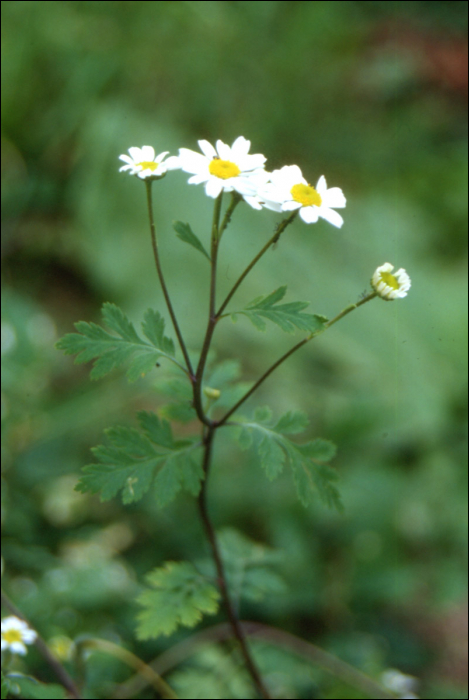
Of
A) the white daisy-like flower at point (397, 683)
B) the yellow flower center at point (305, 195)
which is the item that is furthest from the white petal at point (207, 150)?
the white daisy-like flower at point (397, 683)

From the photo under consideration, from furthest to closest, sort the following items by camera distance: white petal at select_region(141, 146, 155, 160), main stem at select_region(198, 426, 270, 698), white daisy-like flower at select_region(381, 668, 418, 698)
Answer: white daisy-like flower at select_region(381, 668, 418, 698), main stem at select_region(198, 426, 270, 698), white petal at select_region(141, 146, 155, 160)

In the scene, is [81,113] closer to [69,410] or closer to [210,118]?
[210,118]

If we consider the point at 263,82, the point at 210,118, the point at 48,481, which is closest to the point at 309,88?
the point at 263,82

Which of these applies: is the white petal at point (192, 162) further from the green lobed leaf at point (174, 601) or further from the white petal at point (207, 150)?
the green lobed leaf at point (174, 601)

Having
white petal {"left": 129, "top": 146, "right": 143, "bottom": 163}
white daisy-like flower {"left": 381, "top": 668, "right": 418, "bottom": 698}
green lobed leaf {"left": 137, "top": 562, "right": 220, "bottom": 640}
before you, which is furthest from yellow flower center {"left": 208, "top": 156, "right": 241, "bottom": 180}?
white daisy-like flower {"left": 381, "top": 668, "right": 418, "bottom": 698}

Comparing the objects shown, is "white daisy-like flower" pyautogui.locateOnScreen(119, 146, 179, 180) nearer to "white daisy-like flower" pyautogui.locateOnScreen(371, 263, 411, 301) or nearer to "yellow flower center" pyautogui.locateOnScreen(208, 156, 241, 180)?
"yellow flower center" pyautogui.locateOnScreen(208, 156, 241, 180)

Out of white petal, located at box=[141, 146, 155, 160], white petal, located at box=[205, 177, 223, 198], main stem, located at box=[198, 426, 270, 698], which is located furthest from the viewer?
main stem, located at box=[198, 426, 270, 698]

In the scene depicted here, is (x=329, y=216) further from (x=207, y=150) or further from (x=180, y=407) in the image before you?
(x=180, y=407)
